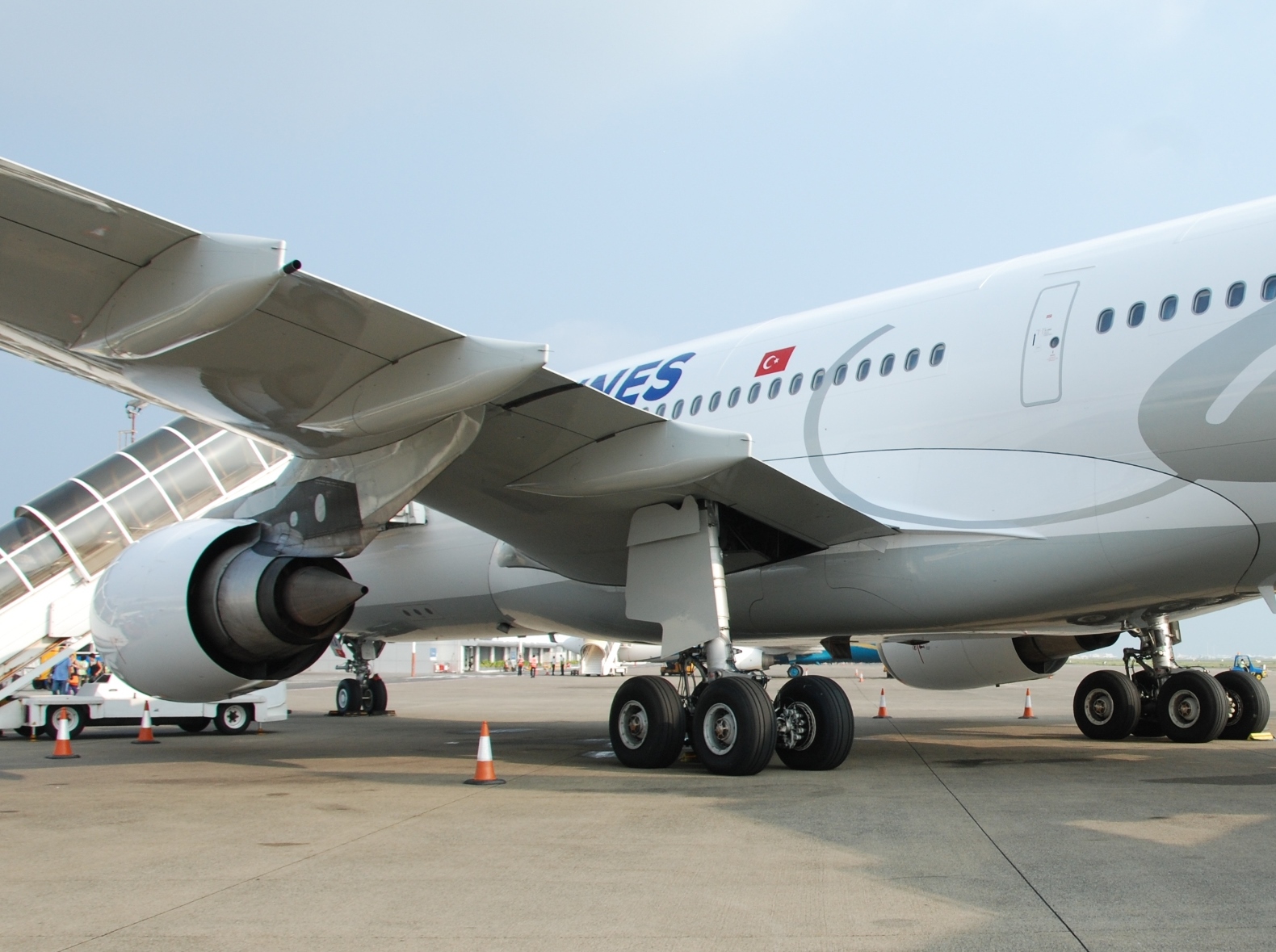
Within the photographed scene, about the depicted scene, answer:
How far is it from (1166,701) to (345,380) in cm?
985

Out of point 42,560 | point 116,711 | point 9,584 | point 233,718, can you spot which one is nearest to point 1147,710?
point 233,718

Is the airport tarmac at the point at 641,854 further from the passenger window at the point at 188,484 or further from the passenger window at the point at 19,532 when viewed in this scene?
the passenger window at the point at 188,484

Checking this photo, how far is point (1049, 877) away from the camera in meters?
4.60

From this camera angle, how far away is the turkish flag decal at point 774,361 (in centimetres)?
995

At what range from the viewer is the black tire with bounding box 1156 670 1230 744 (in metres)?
11.5

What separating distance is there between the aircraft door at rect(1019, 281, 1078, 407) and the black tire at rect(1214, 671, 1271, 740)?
6.02m

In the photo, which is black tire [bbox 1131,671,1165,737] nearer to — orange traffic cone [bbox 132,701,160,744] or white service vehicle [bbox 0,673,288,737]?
white service vehicle [bbox 0,673,288,737]

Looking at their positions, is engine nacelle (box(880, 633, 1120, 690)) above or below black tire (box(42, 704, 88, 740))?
A: above

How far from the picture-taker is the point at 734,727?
8.11 metres

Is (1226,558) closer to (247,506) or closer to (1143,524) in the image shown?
(1143,524)

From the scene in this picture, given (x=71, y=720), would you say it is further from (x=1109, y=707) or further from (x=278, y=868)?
(x=1109, y=707)

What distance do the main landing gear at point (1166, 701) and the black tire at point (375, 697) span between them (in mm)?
10939

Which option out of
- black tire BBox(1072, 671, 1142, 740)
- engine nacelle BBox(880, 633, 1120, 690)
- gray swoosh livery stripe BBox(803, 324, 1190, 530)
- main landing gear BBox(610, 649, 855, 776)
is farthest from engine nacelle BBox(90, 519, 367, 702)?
black tire BBox(1072, 671, 1142, 740)

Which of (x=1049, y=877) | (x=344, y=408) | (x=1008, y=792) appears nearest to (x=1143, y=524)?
(x=1008, y=792)
